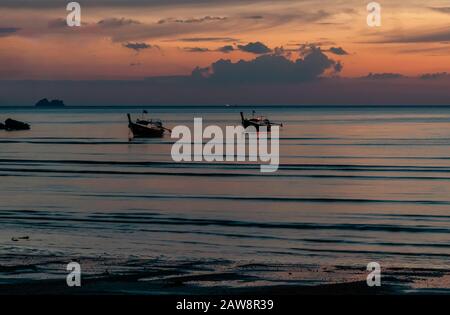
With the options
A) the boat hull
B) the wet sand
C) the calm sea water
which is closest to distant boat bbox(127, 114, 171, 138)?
the boat hull

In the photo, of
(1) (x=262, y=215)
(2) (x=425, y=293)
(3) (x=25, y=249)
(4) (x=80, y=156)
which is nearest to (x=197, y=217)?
(1) (x=262, y=215)

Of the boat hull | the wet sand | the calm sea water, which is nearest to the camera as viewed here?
the wet sand

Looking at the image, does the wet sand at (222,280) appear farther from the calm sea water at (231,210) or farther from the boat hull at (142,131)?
the boat hull at (142,131)

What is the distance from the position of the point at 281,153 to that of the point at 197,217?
1425 inches

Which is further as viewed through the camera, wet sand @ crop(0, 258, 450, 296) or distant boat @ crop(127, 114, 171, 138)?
distant boat @ crop(127, 114, 171, 138)

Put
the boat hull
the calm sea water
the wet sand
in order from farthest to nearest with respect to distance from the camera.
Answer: the boat hull → the calm sea water → the wet sand

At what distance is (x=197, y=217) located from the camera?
89.1ft

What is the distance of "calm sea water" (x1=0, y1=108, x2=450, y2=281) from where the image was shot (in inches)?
793

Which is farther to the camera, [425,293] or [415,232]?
[415,232]

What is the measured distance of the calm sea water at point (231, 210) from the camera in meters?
20.1

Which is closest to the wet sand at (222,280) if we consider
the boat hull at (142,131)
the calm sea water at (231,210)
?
the calm sea water at (231,210)

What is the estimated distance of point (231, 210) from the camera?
96.1 ft

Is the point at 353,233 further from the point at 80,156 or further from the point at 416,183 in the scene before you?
the point at 80,156

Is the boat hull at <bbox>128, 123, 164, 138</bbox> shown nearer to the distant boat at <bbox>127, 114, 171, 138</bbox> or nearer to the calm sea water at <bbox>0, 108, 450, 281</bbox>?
the distant boat at <bbox>127, 114, 171, 138</bbox>
